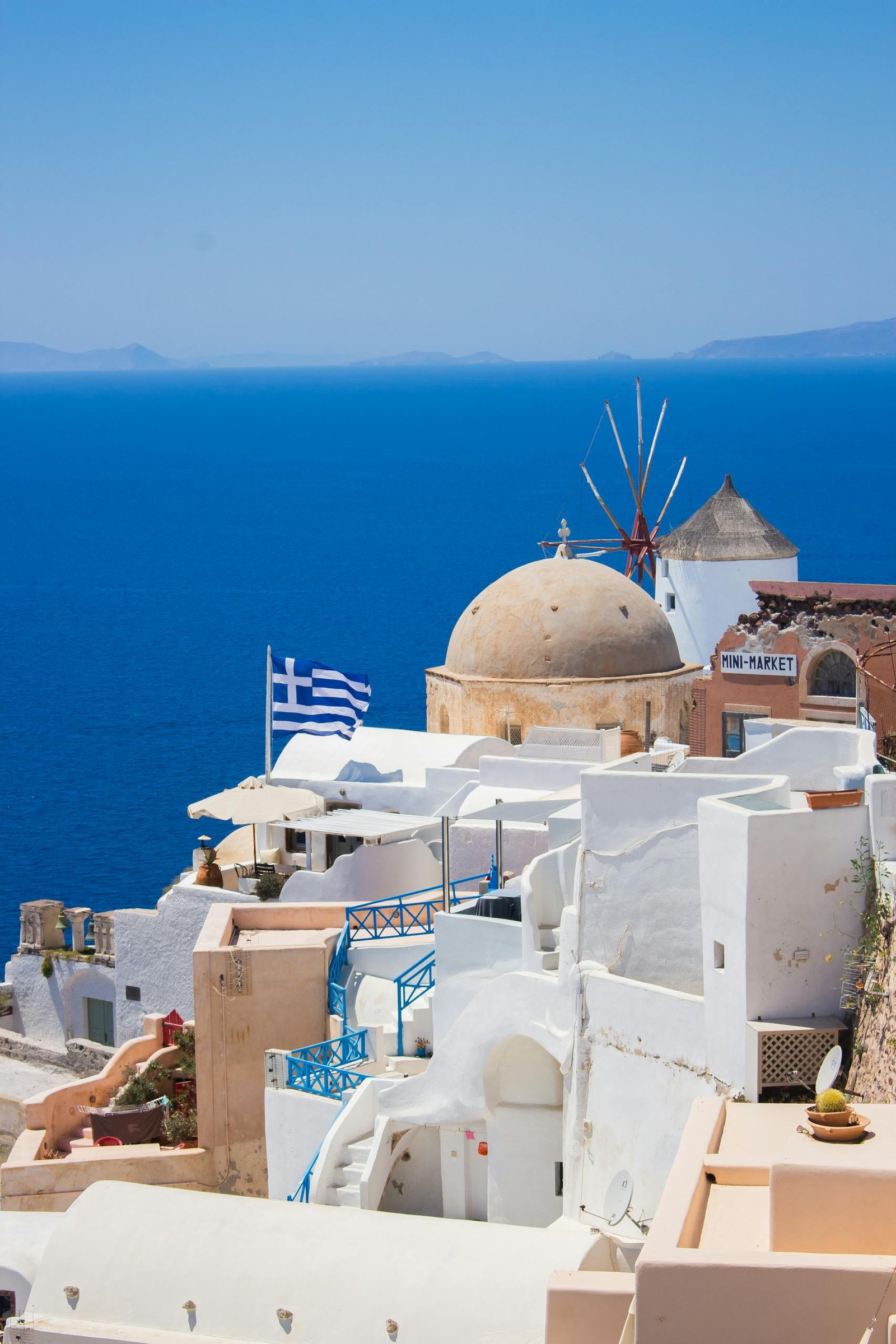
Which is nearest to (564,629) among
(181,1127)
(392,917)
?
(392,917)

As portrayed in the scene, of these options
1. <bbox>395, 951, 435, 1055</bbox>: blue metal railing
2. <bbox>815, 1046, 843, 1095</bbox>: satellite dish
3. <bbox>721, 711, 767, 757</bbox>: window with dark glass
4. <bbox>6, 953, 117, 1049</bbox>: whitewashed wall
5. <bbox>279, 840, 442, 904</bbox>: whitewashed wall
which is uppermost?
<bbox>721, 711, 767, 757</bbox>: window with dark glass

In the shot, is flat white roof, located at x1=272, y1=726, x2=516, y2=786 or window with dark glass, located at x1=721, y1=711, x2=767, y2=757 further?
window with dark glass, located at x1=721, y1=711, x2=767, y2=757

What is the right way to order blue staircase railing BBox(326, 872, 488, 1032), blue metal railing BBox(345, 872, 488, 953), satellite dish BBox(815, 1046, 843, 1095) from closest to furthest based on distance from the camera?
satellite dish BBox(815, 1046, 843, 1095) < blue staircase railing BBox(326, 872, 488, 1032) < blue metal railing BBox(345, 872, 488, 953)

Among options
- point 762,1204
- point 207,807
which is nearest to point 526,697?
point 207,807

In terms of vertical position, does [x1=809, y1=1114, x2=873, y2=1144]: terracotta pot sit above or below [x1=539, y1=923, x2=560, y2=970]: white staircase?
above

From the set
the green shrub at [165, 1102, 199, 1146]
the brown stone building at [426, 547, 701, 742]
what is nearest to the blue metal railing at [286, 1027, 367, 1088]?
the green shrub at [165, 1102, 199, 1146]

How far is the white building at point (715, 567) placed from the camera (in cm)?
4478

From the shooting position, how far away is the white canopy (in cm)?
2823

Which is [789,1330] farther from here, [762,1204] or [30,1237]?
[30,1237]

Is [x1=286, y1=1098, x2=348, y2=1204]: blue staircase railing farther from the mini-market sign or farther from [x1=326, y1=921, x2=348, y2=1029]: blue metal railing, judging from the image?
the mini-market sign

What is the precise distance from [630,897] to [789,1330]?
854 centimetres

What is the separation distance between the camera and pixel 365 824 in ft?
91.1

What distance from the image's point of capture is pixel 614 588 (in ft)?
107

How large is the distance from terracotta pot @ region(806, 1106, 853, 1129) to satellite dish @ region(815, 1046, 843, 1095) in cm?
218
